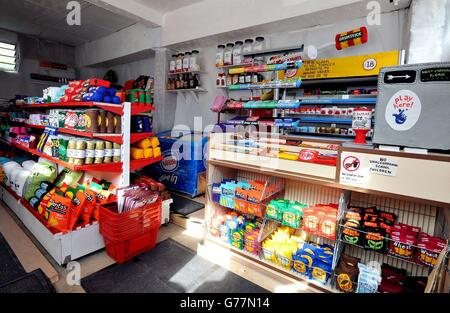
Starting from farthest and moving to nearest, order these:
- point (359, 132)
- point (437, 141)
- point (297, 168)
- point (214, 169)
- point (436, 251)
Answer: point (214, 169), point (297, 168), point (359, 132), point (436, 251), point (437, 141)

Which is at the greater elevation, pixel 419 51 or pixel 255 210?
pixel 419 51

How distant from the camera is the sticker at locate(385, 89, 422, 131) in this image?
54.5 inches

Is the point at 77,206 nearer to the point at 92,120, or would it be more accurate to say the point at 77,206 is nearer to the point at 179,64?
the point at 92,120

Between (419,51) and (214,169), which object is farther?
(419,51)

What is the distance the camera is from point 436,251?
1507 millimetres

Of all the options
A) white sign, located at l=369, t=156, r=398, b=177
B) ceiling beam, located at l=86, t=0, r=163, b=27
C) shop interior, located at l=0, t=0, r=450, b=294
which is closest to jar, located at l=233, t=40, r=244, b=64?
shop interior, located at l=0, t=0, r=450, b=294

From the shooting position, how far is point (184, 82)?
5180 mm

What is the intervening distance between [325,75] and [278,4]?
128 centimetres

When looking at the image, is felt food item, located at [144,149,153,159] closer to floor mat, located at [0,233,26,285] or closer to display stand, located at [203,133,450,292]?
display stand, located at [203,133,450,292]

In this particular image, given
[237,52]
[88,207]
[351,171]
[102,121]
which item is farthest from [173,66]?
[351,171]

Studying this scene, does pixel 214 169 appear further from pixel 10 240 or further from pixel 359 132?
pixel 10 240

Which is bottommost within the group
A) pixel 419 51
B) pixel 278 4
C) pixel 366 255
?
pixel 366 255

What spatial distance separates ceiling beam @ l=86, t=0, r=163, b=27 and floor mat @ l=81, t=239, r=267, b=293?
3959 millimetres

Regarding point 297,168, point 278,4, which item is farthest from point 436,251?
point 278,4
